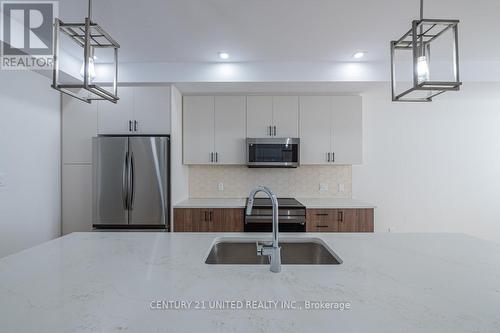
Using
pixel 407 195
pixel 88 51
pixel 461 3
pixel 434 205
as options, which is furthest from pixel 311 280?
pixel 434 205

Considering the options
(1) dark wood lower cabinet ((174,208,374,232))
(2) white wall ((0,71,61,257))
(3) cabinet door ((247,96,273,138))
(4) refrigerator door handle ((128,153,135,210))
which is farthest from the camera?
(3) cabinet door ((247,96,273,138))

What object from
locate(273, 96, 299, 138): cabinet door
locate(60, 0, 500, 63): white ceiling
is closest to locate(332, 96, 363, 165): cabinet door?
locate(273, 96, 299, 138): cabinet door

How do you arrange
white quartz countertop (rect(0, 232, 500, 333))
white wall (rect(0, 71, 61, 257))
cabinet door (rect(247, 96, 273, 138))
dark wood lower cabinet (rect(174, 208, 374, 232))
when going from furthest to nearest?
cabinet door (rect(247, 96, 273, 138))
dark wood lower cabinet (rect(174, 208, 374, 232))
white wall (rect(0, 71, 61, 257))
white quartz countertop (rect(0, 232, 500, 333))

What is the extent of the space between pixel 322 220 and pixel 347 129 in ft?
4.17

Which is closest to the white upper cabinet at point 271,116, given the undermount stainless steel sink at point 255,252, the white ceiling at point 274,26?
the white ceiling at point 274,26

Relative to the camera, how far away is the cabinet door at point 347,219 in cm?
314

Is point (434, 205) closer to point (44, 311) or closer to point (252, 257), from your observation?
point (252, 257)

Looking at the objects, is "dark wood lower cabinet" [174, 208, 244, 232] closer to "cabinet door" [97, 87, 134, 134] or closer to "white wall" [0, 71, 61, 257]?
"cabinet door" [97, 87, 134, 134]

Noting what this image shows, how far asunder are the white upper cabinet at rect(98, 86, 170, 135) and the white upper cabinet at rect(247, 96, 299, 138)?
112cm

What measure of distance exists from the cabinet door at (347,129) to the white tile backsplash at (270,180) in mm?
351

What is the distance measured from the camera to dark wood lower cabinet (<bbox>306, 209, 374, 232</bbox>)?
3137 mm

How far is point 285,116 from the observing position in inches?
137

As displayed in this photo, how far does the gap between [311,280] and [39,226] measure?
116 inches

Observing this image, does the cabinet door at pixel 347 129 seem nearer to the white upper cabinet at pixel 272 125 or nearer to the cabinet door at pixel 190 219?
the white upper cabinet at pixel 272 125
